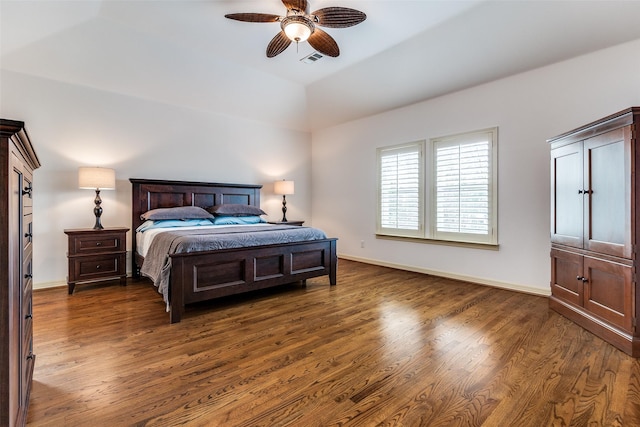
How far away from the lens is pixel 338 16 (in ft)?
8.65

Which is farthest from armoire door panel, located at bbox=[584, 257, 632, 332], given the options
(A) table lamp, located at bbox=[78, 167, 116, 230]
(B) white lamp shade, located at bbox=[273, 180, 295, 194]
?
(A) table lamp, located at bbox=[78, 167, 116, 230]

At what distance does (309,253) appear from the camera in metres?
3.70

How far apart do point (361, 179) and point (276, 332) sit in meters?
3.63

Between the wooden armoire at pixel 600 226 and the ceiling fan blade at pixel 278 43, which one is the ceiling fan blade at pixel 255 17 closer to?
the ceiling fan blade at pixel 278 43

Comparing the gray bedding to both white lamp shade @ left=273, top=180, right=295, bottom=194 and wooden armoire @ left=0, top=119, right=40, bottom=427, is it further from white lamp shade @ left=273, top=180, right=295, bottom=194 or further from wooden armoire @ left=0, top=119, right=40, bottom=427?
white lamp shade @ left=273, top=180, right=295, bottom=194

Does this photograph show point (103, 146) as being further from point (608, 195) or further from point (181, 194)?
point (608, 195)

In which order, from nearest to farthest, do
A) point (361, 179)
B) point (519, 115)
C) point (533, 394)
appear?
point (533, 394) → point (519, 115) → point (361, 179)

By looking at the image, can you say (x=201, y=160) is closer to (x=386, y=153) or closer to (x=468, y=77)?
(x=386, y=153)

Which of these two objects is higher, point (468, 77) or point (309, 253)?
point (468, 77)

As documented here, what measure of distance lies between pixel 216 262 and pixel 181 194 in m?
2.15

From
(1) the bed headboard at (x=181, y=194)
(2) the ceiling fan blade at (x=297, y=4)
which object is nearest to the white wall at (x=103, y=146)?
(1) the bed headboard at (x=181, y=194)

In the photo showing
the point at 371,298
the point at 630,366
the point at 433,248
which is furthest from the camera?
the point at 433,248

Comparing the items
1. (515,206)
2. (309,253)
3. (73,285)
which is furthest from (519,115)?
(73,285)

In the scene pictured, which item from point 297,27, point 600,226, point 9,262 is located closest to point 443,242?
point 600,226
